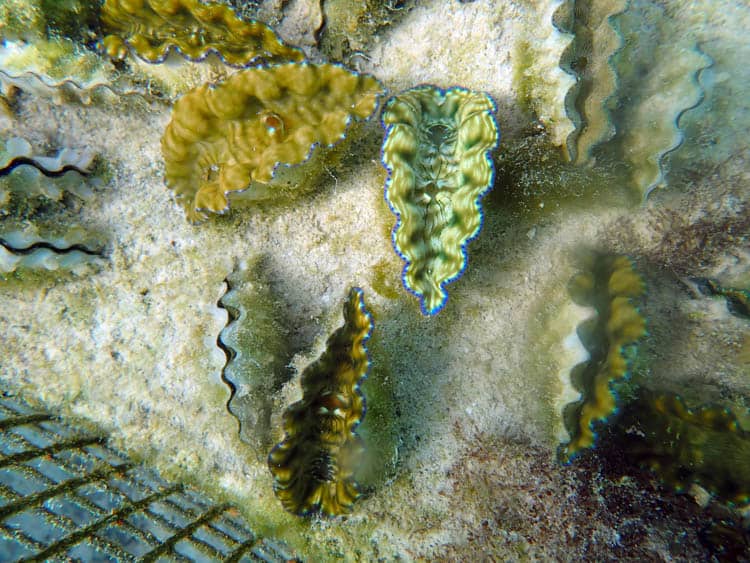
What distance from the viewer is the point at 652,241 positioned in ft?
9.78

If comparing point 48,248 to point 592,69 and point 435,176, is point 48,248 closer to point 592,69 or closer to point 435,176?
point 435,176

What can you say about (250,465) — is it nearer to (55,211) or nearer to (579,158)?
(55,211)

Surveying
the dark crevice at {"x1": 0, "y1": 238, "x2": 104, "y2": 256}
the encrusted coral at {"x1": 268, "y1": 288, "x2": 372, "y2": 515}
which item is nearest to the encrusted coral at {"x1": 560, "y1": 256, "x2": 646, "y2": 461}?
the encrusted coral at {"x1": 268, "y1": 288, "x2": 372, "y2": 515}

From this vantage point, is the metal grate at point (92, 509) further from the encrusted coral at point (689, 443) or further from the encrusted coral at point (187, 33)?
the encrusted coral at point (187, 33)

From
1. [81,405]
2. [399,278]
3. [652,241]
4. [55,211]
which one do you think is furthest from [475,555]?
[55,211]

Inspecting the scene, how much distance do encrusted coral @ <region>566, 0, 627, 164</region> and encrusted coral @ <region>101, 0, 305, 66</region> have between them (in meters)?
1.90

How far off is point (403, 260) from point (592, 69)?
1803 mm

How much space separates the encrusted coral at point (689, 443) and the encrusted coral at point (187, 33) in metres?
3.45

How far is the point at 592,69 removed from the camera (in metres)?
2.63

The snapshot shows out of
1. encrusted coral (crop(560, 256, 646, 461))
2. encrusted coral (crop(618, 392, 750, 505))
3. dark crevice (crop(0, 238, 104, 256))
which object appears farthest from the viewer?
dark crevice (crop(0, 238, 104, 256))

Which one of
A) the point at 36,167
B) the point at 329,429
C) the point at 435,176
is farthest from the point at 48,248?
the point at 435,176

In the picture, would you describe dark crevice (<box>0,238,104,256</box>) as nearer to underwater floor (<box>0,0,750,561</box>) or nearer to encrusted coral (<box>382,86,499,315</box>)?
underwater floor (<box>0,0,750,561</box>)

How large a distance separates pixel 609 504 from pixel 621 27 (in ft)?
10.4

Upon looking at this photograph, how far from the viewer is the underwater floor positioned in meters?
2.61
